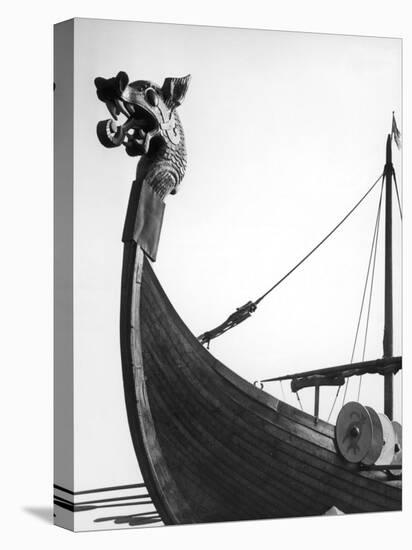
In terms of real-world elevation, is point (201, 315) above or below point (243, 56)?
below

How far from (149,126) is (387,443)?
97.8 inches

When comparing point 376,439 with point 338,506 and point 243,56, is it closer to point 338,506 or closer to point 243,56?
point 338,506

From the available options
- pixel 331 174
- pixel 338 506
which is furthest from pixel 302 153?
pixel 338 506

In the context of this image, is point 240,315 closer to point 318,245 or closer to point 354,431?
point 318,245

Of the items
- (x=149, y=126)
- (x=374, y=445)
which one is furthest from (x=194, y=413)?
(x=149, y=126)

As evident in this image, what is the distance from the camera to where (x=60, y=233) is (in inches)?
325

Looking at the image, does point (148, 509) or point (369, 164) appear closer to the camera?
point (148, 509)

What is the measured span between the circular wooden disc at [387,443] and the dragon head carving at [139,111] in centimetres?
220

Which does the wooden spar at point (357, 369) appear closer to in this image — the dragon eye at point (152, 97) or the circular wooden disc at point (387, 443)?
the circular wooden disc at point (387, 443)

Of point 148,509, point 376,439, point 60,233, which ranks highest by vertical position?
point 60,233

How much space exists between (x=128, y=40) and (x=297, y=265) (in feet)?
5.64

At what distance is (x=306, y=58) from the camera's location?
8.83 metres

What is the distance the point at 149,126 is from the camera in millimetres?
8383

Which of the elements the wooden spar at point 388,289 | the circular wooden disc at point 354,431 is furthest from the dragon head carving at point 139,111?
the circular wooden disc at point 354,431
